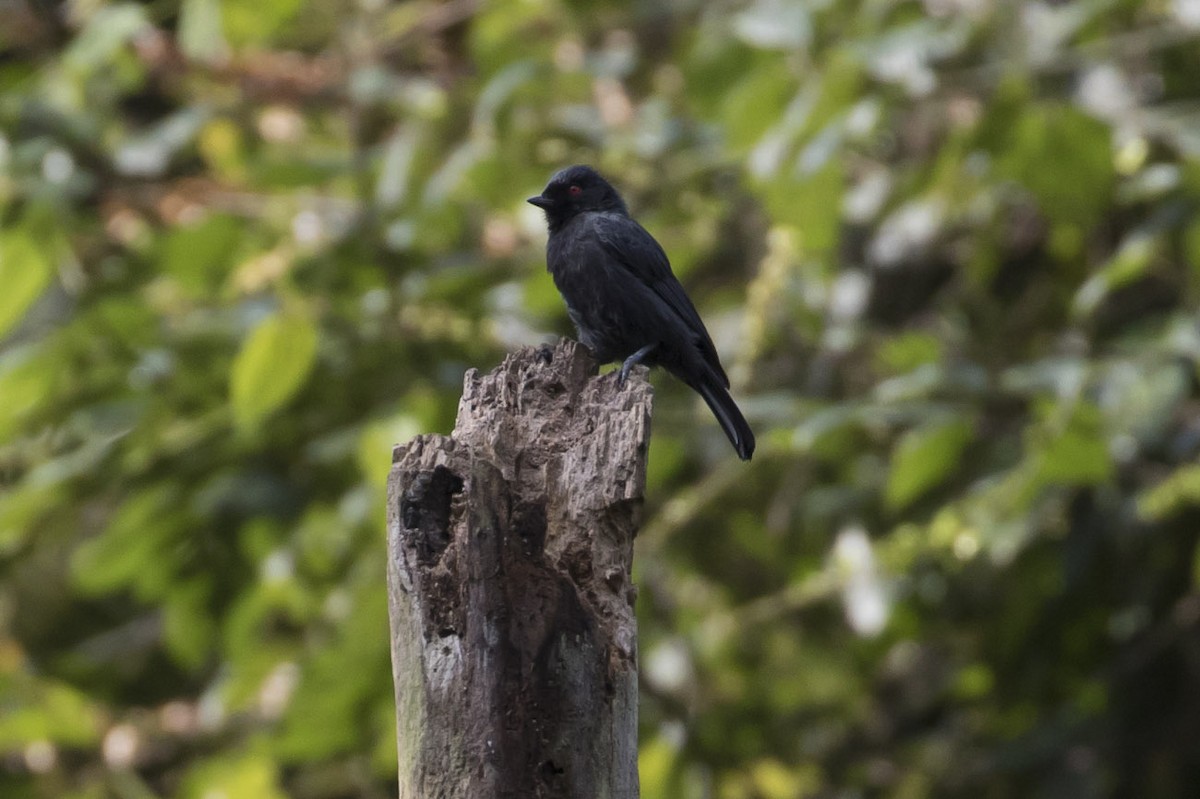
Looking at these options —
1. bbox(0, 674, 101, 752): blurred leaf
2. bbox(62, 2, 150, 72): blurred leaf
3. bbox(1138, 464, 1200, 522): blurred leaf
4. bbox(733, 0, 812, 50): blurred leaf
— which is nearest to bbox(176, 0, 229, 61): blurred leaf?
bbox(62, 2, 150, 72): blurred leaf

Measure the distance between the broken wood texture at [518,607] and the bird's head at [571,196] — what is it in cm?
178

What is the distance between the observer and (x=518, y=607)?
92.1 inches

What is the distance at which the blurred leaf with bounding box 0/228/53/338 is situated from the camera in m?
4.25

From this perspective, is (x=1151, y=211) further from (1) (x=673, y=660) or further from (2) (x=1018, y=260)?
(1) (x=673, y=660)

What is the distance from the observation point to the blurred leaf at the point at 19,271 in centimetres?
425

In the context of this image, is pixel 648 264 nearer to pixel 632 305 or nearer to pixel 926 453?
pixel 632 305

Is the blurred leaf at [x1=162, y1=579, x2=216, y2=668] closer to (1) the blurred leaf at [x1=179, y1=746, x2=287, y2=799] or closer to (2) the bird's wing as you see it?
(1) the blurred leaf at [x1=179, y1=746, x2=287, y2=799]

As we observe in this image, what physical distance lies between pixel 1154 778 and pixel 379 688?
274cm

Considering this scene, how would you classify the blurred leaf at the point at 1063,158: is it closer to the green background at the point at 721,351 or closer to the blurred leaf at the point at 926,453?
the green background at the point at 721,351

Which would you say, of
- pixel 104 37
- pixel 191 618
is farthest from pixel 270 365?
pixel 191 618

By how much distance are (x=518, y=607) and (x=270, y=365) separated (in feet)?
6.95

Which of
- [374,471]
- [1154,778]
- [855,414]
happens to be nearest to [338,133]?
[374,471]

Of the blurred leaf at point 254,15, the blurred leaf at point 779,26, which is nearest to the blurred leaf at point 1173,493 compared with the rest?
the blurred leaf at point 779,26

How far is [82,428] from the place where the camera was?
4.69 m
